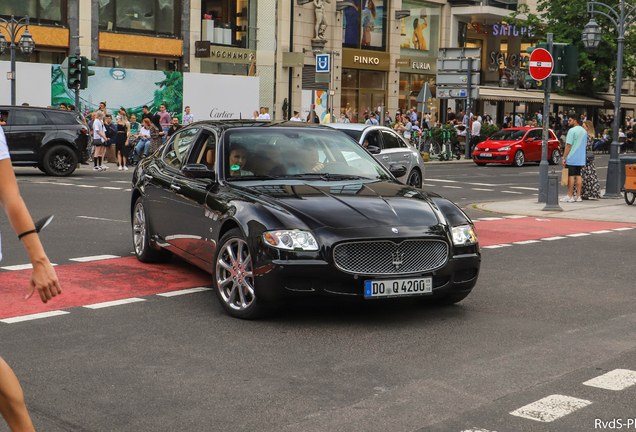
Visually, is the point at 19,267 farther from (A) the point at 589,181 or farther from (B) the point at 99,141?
(B) the point at 99,141

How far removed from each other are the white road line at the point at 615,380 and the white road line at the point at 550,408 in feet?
1.14

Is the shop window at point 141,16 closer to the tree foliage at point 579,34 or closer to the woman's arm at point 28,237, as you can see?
the tree foliage at point 579,34

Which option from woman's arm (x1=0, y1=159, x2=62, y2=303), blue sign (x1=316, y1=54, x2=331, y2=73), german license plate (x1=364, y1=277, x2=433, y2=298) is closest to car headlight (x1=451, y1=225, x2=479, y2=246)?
german license plate (x1=364, y1=277, x2=433, y2=298)

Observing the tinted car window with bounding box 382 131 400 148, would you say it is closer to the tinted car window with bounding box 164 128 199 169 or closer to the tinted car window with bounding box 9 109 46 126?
the tinted car window with bounding box 9 109 46 126

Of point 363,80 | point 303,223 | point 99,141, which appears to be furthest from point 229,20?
point 303,223


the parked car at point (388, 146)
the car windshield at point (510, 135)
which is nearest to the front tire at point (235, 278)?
the parked car at point (388, 146)

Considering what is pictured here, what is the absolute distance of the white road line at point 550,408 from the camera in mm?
4543

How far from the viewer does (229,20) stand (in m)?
41.2

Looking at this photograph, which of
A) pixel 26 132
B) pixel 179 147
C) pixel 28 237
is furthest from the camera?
pixel 26 132

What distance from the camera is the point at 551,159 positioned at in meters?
37.1

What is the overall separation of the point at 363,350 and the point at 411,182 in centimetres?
1325

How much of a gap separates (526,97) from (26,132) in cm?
→ 3471

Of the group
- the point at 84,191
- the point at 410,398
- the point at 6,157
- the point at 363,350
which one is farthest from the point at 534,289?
the point at 84,191

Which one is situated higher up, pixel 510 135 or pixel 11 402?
pixel 510 135
